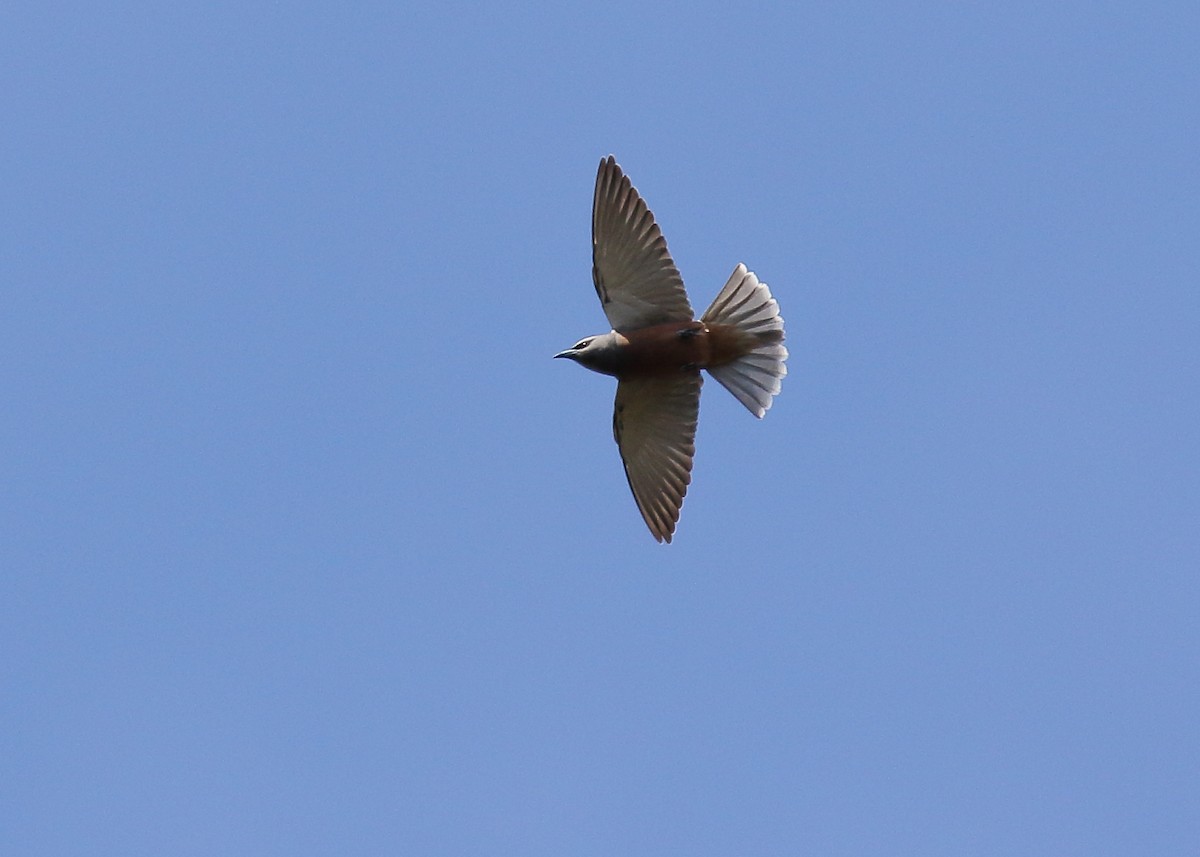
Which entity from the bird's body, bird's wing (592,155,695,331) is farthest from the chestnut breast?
bird's wing (592,155,695,331)

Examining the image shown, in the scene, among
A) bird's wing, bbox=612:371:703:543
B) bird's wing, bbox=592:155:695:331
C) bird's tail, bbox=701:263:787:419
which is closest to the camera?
bird's wing, bbox=592:155:695:331

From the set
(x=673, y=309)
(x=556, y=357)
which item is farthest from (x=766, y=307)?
(x=556, y=357)

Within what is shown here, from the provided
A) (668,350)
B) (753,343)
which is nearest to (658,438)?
(668,350)

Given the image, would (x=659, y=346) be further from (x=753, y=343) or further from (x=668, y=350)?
(x=753, y=343)

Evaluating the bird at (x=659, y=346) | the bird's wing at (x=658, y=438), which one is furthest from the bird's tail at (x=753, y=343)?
the bird's wing at (x=658, y=438)

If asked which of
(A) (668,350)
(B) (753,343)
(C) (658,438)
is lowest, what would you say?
(C) (658,438)

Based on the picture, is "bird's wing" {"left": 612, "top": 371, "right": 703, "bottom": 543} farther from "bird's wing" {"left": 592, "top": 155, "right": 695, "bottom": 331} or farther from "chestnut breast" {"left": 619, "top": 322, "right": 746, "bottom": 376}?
"bird's wing" {"left": 592, "top": 155, "right": 695, "bottom": 331}
